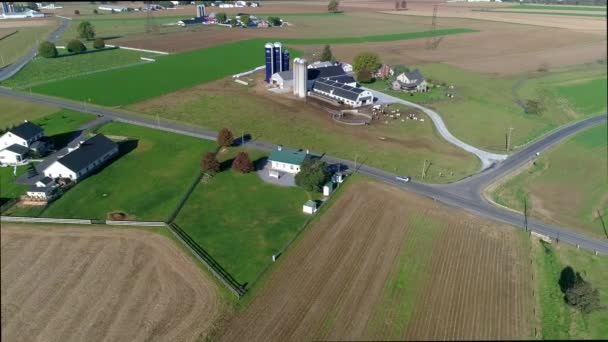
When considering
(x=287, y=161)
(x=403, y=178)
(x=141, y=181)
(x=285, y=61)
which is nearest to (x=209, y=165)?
(x=141, y=181)

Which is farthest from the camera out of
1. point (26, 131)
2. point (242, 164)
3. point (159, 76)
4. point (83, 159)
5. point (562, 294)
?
point (159, 76)

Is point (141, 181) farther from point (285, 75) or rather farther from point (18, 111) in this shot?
point (285, 75)

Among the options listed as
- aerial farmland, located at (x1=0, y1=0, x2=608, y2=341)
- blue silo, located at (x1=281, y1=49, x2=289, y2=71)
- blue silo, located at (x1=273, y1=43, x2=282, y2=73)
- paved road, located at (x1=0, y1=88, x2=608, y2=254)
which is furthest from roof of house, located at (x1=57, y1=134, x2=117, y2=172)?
blue silo, located at (x1=281, y1=49, x2=289, y2=71)

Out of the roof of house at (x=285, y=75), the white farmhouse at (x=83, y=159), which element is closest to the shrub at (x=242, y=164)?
the white farmhouse at (x=83, y=159)

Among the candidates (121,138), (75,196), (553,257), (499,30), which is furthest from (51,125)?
(499,30)

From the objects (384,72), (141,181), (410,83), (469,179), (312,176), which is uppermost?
(384,72)

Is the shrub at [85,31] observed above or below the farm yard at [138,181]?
above

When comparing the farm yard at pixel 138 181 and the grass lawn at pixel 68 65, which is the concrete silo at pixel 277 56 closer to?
the farm yard at pixel 138 181
